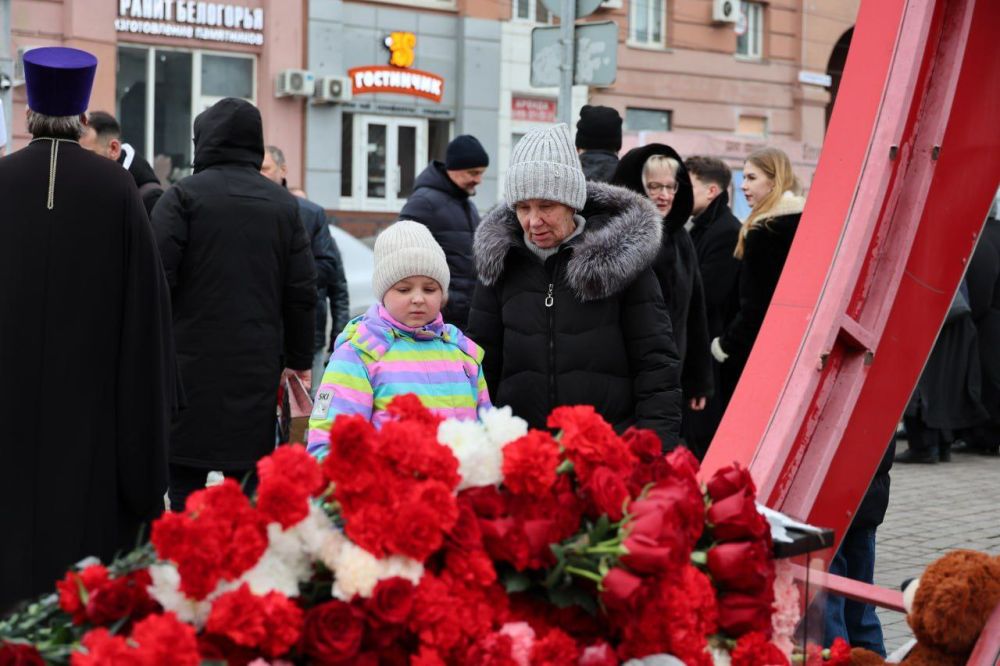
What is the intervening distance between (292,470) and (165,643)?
357mm

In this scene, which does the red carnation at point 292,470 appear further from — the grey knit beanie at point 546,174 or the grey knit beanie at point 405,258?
the grey knit beanie at point 546,174

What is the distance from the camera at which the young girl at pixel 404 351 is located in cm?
413

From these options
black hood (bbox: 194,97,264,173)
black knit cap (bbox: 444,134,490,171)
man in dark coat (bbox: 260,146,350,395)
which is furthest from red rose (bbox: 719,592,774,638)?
man in dark coat (bbox: 260,146,350,395)

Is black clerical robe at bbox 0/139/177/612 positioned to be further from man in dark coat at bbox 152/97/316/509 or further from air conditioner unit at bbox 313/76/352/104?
air conditioner unit at bbox 313/76/352/104

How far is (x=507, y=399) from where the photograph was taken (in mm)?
4547

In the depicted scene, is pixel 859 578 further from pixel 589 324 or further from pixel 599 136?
pixel 599 136

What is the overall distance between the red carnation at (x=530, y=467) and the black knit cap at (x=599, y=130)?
454 centimetres

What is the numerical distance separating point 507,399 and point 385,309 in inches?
19.5

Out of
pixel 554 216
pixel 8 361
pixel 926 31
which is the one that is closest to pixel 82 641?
pixel 8 361

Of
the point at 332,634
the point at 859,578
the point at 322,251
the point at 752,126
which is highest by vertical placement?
the point at 332,634

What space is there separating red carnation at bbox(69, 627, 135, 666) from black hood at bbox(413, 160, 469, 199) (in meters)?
6.00

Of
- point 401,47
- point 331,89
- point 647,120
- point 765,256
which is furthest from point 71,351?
point 647,120

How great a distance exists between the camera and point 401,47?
2412 centimetres

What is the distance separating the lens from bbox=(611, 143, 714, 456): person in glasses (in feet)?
19.7
